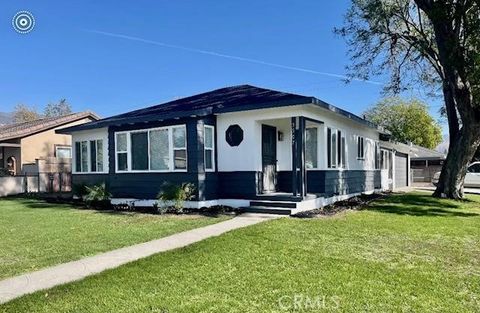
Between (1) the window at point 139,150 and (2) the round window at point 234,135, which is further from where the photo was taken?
(1) the window at point 139,150

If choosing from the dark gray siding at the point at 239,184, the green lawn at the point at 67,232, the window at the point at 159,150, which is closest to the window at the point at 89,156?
the green lawn at the point at 67,232

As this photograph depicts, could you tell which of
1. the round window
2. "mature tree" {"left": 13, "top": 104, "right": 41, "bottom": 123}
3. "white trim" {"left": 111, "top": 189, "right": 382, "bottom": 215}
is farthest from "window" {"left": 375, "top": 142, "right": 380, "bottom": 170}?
"mature tree" {"left": 13, "top": 104, "right": 41, "bottom": 123}

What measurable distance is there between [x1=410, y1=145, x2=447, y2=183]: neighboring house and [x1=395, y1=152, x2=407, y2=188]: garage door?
912cm

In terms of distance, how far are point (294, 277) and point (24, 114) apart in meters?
54.5

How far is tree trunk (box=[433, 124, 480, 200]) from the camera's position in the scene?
1573 cm

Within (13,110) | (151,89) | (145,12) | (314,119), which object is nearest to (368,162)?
(314,119)

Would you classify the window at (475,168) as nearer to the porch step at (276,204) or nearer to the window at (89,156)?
the porch step at (276,204)

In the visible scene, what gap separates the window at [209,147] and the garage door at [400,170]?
16376 mm

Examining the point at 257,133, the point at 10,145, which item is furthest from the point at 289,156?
the point at 10,145

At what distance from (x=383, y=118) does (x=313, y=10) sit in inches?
1261

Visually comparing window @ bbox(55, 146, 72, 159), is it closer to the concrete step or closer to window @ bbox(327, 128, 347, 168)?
the concrete step

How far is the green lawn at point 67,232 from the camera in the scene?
6.36 metres

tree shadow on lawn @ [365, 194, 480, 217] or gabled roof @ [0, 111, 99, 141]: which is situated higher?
gabled roof @ [0, 111, 99, 141]

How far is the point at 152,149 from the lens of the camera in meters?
13.1
